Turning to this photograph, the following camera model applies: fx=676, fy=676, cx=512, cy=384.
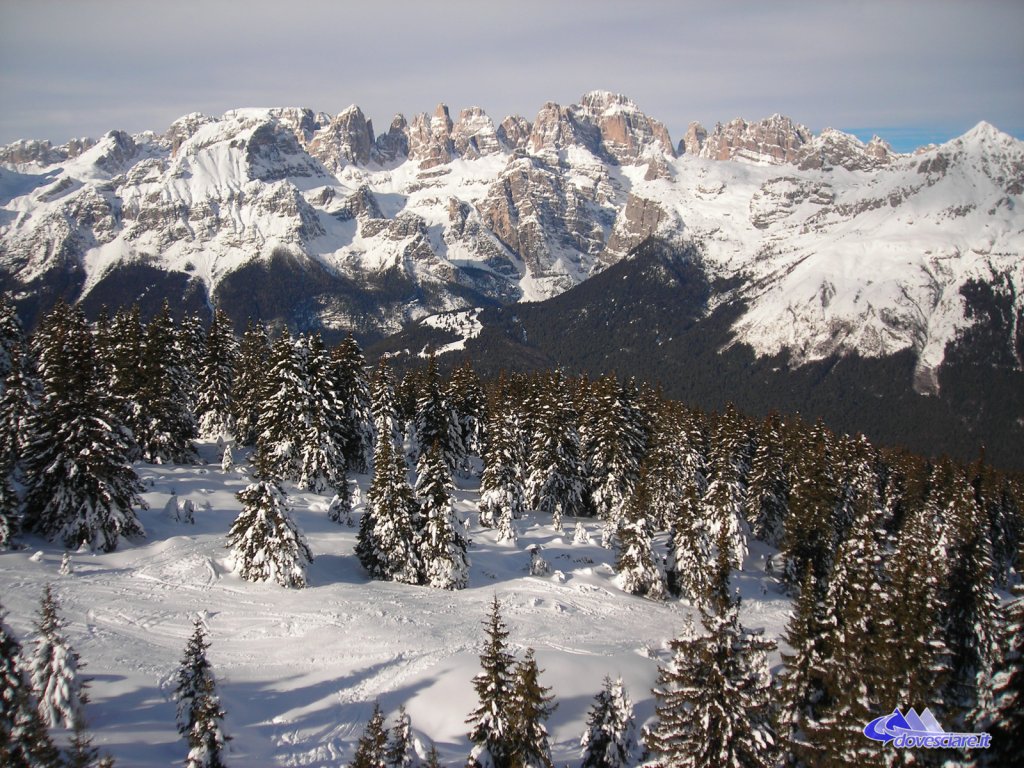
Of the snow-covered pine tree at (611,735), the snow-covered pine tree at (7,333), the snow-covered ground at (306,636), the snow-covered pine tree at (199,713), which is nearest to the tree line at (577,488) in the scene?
the snow-covered pine tree at (7,333)

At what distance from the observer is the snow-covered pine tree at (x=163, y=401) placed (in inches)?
1933

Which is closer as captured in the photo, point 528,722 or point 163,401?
point 528,722

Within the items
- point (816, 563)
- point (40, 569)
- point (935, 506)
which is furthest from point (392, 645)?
point (935, 506)

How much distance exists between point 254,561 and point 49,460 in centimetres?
1167

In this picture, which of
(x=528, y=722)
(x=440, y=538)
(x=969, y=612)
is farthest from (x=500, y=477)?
(x=528, y=722)

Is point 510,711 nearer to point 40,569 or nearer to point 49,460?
point 40,569

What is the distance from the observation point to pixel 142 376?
160 ft

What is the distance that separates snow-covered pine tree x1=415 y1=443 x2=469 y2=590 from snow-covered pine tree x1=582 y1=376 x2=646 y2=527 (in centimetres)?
2087

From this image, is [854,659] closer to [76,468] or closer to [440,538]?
[440,538]

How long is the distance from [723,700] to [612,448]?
40.8m

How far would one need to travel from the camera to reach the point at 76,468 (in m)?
33.3

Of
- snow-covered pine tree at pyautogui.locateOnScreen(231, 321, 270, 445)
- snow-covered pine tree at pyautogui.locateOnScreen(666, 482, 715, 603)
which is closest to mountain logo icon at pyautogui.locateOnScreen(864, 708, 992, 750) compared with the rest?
snow-covered pine tree at pyautogui.locateOnScreen(666, 482, 715, 603)

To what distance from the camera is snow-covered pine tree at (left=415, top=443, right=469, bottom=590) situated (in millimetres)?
38500

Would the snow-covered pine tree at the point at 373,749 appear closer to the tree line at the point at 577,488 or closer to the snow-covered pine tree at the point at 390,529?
the tree line at the point at 577,488
